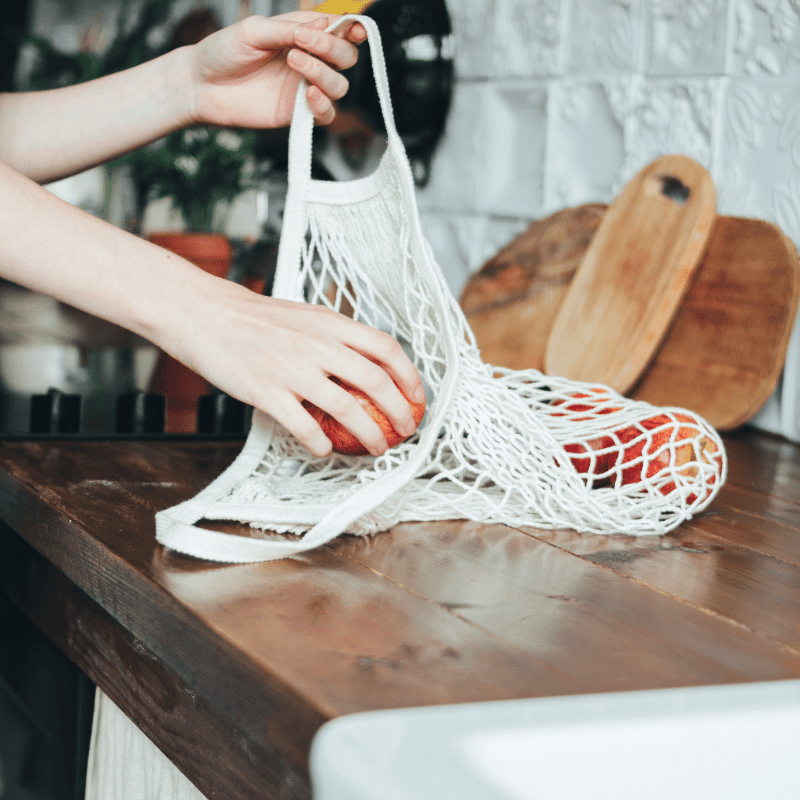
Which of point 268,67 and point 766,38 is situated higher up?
point 766,38

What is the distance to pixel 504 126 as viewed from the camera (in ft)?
5.56

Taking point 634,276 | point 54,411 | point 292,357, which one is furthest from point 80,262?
point 634,276

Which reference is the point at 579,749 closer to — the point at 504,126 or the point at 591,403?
the point at 591,403

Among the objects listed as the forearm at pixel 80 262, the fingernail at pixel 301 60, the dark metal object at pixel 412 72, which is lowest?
the forearm at pixel 80 262

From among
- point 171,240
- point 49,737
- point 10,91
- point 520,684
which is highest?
point 10,91

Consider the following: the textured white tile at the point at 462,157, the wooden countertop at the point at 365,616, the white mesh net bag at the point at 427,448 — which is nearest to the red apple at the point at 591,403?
the white mesh net bag at the point at 427,448

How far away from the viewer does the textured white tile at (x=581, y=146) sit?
1458mm

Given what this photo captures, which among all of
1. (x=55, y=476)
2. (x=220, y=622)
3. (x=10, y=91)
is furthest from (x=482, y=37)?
(x=220, y=622)

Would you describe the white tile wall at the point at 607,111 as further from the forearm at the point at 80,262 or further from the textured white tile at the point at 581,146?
the forearm at the point at 80,262

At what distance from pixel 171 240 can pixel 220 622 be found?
0.82 m

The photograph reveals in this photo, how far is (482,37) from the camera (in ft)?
5.67

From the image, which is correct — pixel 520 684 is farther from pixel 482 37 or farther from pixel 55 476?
pixel 482 37

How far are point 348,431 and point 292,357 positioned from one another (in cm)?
8

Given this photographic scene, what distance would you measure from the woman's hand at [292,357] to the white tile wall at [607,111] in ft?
2.48
